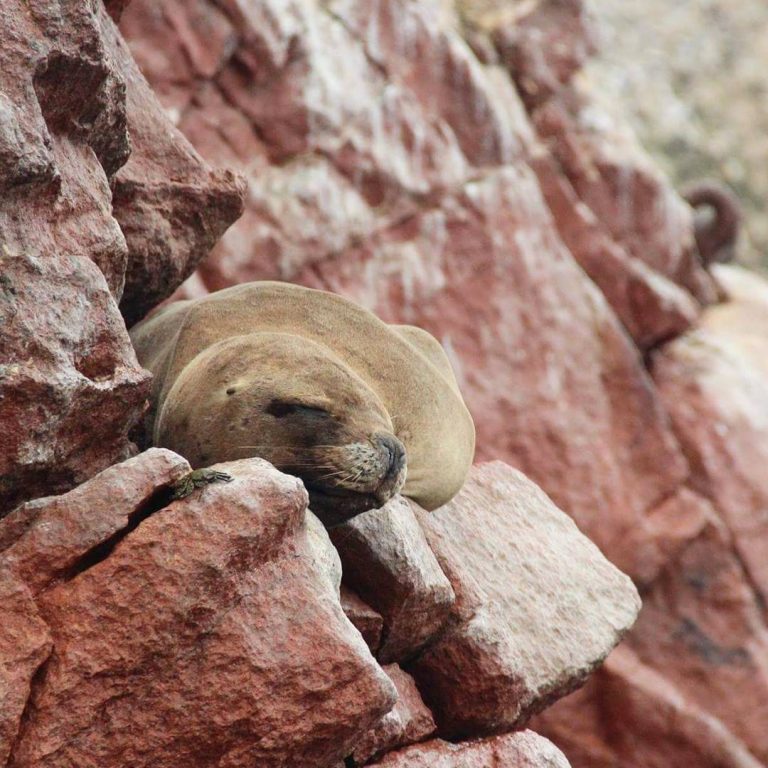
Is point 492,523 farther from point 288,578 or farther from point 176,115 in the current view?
point 176,115

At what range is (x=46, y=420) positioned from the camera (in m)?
2.99

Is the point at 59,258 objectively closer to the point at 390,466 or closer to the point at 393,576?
the point at 390,466

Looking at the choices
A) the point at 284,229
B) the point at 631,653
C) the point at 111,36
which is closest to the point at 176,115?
the point at 284,229

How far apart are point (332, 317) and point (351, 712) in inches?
62.9

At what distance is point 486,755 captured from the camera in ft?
12.0

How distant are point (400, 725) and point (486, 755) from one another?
0.33 meters

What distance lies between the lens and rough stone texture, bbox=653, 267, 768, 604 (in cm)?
998

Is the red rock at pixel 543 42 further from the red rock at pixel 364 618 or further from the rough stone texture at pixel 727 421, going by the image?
the red rock at pixel 364 618

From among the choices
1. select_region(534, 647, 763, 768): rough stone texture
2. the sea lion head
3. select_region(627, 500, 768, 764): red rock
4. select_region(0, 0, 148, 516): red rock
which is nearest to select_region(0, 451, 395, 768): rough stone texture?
select_region(0, 0, 148, 516): red rock

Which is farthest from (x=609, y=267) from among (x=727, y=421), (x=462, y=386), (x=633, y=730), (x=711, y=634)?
(x=633, y=730)

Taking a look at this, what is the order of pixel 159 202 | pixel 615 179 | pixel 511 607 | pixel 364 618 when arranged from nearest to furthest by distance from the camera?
pixel 364 618
pixel 511 607
pixel 159 202
pixel 615 179

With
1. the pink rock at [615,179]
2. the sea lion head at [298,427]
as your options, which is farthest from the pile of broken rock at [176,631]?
the pink rock at [615,179]

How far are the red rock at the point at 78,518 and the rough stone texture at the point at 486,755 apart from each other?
1.10 metres

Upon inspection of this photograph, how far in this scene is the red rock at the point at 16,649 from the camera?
2547mm
